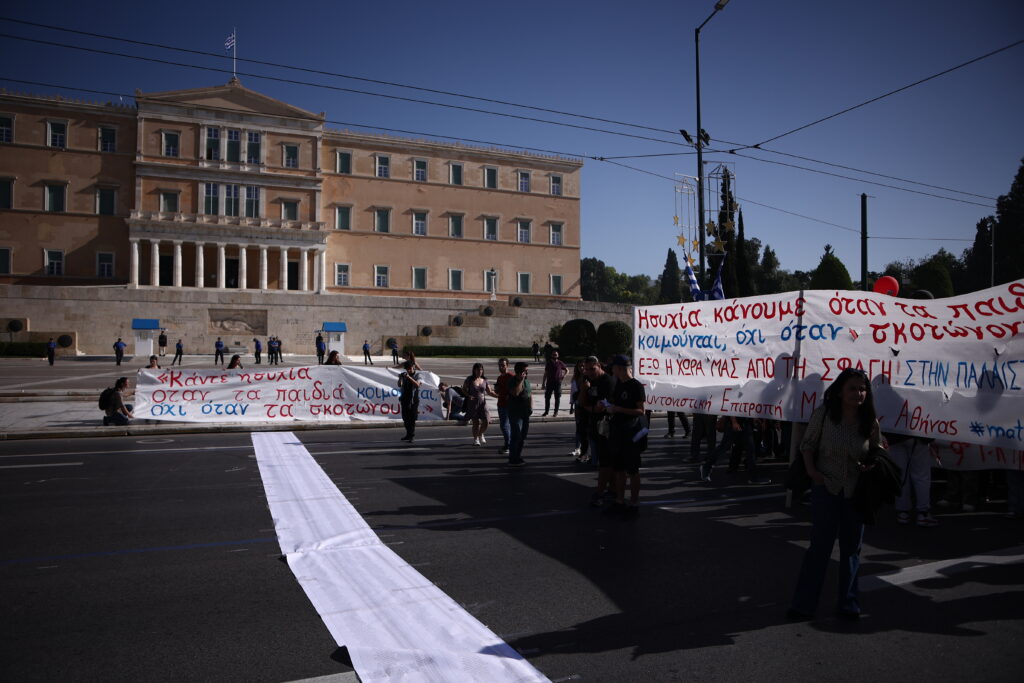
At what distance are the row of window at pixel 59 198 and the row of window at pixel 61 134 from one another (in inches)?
116

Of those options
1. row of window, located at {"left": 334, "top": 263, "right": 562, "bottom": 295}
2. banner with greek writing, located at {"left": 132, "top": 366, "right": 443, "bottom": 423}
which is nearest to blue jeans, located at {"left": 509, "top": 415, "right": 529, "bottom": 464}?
banner with greek writing, located at {"left": 132, "top": 366, "right": 443, "bottom": 423}

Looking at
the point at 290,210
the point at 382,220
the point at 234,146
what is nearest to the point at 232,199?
the point at 234,146

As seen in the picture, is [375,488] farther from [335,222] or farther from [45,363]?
[335,222]

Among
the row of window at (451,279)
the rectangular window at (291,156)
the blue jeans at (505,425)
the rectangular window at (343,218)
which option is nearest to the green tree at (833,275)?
the row of window at (451,279)

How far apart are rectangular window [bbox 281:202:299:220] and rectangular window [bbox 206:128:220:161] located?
19.6 feet

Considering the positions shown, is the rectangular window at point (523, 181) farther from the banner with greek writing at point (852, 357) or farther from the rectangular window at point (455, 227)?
the banner with greek writing at point (852, 357)

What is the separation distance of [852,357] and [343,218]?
2105 inches

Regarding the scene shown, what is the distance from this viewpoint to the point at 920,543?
659cm

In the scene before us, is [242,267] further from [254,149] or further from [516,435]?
[516,435]

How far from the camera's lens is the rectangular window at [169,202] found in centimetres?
5191

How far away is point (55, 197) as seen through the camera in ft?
167

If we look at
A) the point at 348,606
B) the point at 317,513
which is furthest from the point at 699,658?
the point at 317,513

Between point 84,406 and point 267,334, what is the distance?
29989mm

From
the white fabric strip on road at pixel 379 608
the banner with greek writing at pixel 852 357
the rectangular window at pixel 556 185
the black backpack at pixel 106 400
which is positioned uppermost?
the rectangular window at pixel 556 185
